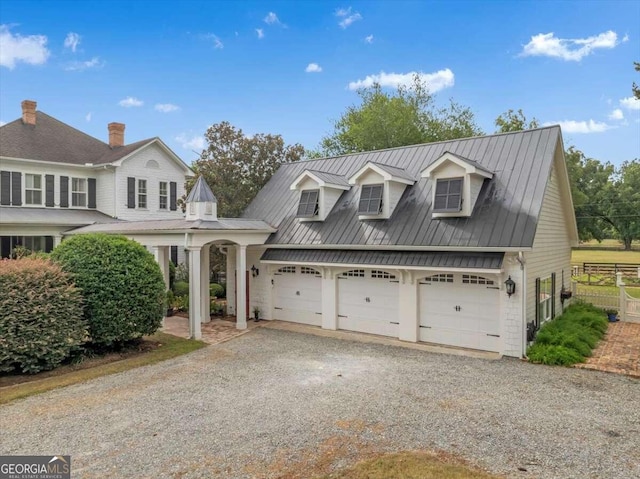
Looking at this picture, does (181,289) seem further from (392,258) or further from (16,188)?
(392,258)

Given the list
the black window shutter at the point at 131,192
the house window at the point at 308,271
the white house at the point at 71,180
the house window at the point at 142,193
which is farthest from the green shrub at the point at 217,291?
the house window at the point at 308,271

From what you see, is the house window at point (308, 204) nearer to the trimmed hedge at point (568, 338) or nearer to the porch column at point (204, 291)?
the porch column at point (204, 291)

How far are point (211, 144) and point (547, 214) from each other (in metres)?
14.9

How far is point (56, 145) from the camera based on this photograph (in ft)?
72.7

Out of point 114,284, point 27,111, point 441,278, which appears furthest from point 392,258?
point 27,111

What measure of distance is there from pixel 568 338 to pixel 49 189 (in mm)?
23467

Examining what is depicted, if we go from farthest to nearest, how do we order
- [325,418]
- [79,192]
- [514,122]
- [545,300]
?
[514,122]
[79,192]
[545,300]
[325,418]

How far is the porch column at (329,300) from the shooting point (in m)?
14.5

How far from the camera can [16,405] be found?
830 cm

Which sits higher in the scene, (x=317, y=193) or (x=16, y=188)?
(x=16, y=188)

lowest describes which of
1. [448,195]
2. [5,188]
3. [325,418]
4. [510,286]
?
[325,418]

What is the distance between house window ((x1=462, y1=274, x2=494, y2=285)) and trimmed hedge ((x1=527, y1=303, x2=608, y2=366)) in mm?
2093

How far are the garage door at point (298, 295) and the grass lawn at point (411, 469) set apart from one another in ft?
30.8

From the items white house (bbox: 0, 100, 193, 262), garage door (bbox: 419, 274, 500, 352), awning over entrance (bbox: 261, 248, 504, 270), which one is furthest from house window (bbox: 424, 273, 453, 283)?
white house (bbox: 0, 100, 193, 262)
